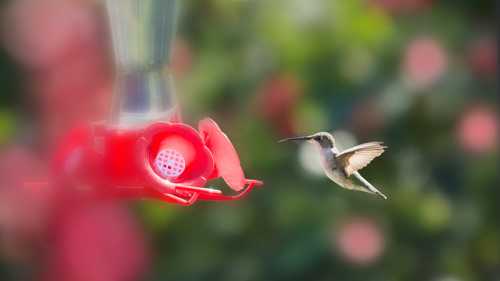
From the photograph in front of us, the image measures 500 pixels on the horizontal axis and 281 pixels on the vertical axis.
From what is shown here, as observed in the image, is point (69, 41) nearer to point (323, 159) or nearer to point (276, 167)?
point (276, 167)

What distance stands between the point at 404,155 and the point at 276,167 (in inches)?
29.8

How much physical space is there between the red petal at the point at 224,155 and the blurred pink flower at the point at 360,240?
273 centimetres

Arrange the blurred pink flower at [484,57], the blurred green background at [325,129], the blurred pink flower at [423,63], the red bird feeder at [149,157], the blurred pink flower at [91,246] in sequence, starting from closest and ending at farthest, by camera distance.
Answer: the red bird feeder at [149,157], the blurred pink flower at [91,246], the blurred green background at [325,129], the blurred pink flower at [423,63], the blurred pink flower at [484,57]

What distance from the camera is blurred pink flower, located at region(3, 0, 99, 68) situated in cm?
544

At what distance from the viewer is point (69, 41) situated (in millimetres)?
5422

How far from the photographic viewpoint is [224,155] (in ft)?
11.1

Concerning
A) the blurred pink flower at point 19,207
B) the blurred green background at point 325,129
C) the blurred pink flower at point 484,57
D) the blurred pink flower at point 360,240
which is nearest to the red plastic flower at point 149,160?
the blurred pink flower at point 19,207

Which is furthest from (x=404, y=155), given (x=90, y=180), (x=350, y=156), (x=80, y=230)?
(x=90, y=180)

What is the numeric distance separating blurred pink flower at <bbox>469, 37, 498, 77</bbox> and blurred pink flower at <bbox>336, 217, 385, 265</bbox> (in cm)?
101

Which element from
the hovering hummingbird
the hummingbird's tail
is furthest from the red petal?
the hummingbird's tail

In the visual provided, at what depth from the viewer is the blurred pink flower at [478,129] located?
6266 mm

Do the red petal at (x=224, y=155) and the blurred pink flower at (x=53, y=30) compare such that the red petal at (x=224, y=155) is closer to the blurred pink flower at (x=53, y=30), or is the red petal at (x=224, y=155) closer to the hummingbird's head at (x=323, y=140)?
the hummingbird's head at (x=323, y=140)

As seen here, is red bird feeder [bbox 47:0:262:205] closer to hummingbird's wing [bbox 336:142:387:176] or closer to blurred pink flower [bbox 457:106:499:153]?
hummingbird's wing [bbox 336:142:387:176]

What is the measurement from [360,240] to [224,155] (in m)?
3.01
